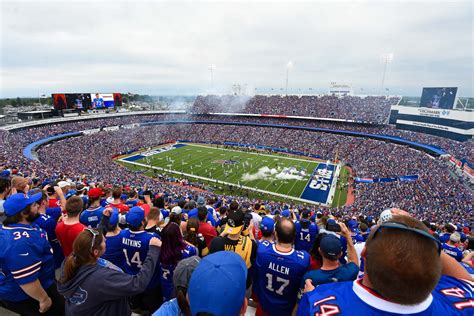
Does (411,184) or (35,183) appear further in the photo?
(411,184)

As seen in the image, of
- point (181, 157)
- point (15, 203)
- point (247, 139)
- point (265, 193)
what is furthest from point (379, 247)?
point (247, 139)

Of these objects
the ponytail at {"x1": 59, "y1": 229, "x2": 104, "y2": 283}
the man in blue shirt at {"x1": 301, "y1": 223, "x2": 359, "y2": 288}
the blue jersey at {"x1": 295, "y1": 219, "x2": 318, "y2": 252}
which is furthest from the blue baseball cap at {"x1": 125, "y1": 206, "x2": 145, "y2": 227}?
the blue jersey at {"x1": 295, "y1": 219, "x2": 318, "y2": 252}

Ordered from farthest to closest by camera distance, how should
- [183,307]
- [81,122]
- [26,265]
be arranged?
[81,122] → [26,265] → [183,307]

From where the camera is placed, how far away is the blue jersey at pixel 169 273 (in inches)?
142

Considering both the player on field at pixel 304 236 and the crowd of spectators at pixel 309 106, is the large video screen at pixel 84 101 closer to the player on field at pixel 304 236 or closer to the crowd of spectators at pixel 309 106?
the crowd of spectators at pixel 309 106

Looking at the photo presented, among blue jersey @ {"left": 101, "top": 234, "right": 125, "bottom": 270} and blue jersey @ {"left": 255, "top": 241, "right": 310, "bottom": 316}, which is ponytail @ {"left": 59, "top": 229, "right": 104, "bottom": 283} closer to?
blue jersey @ {"left": 101, "top": 234, "right": 125, "bottom": 270}

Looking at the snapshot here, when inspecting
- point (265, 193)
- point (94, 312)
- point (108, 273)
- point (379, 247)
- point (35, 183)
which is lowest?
point (265, 193)

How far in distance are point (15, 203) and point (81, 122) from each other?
60704mm

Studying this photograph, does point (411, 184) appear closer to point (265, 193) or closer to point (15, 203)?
point (265, 193)

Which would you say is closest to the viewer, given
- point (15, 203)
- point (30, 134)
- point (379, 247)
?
point (379, 247)

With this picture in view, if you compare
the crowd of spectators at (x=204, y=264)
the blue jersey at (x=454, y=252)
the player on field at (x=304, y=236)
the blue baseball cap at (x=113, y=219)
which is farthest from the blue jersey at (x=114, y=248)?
the blue jersey at (x=454, y=252)

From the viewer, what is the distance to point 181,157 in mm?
45906

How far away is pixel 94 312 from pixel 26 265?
1.20 meters

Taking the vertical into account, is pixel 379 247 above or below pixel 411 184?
above
